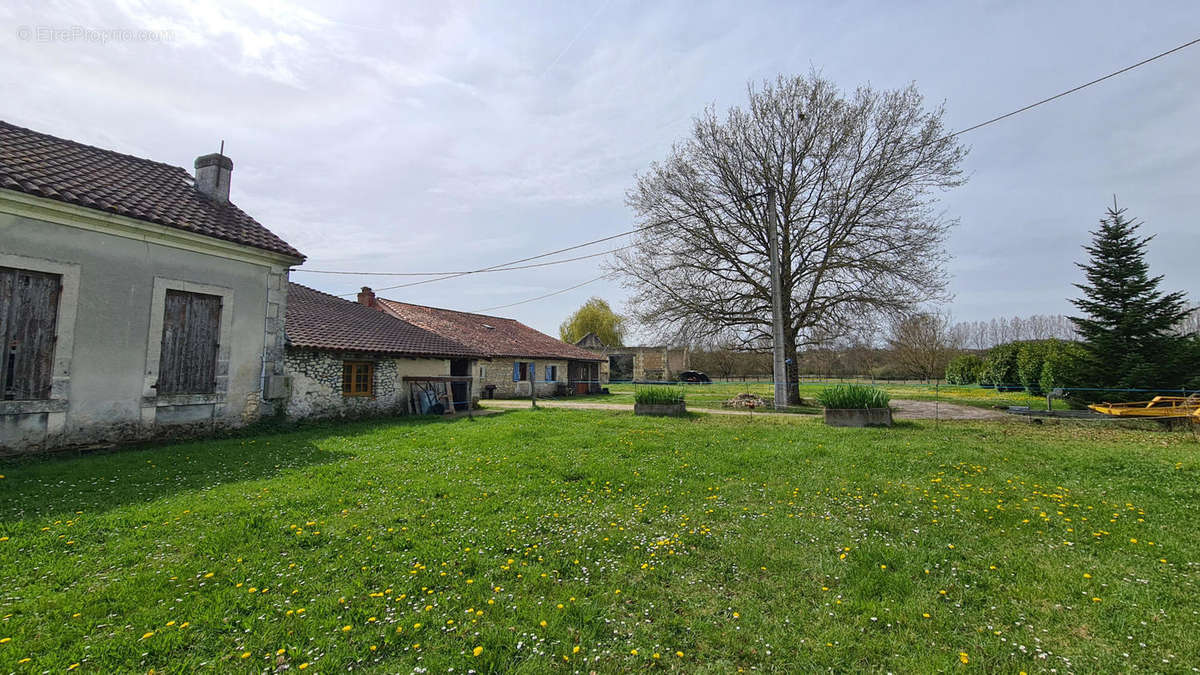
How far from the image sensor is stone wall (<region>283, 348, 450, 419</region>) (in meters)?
12.6

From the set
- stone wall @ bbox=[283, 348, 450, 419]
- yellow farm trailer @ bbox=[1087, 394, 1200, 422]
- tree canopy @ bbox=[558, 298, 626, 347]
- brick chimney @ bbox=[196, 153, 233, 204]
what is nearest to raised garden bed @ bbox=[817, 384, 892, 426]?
yellow farm trailer @ bbox=[1087, 394, 1200, 422]

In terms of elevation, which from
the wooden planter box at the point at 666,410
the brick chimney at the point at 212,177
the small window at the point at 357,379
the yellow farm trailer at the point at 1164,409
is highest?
the brick chimney at the point at 212,177

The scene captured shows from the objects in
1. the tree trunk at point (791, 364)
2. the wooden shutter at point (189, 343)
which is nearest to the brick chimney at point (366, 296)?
the wooden shutter at point (189, 343)

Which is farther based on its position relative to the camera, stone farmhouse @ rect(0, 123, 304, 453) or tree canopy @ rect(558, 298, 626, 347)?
tree canopy @ rect(558, 298, 626, 347)

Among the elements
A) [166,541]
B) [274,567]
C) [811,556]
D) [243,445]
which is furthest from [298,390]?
[811,556]

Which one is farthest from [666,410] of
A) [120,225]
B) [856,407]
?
[120,225]

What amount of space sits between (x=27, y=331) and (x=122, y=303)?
128cm

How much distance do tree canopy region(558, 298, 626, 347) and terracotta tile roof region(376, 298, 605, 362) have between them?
2477cm

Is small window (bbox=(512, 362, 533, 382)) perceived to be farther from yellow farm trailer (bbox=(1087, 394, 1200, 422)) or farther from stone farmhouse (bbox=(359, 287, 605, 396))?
yellow farm trailer (bbox=(1087, 394, 1200, 422))

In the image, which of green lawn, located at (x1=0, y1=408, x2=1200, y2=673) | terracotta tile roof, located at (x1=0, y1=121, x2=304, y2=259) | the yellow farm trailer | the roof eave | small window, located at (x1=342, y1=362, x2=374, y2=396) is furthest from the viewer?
small window, located at (x1=342, y1=362, x2=374, y2=396)

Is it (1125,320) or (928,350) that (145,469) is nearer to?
(1125,320)

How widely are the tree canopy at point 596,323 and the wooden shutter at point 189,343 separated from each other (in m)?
46.4

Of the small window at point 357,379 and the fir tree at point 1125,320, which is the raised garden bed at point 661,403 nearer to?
the small window at point 357,379

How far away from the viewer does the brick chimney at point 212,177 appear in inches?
496
